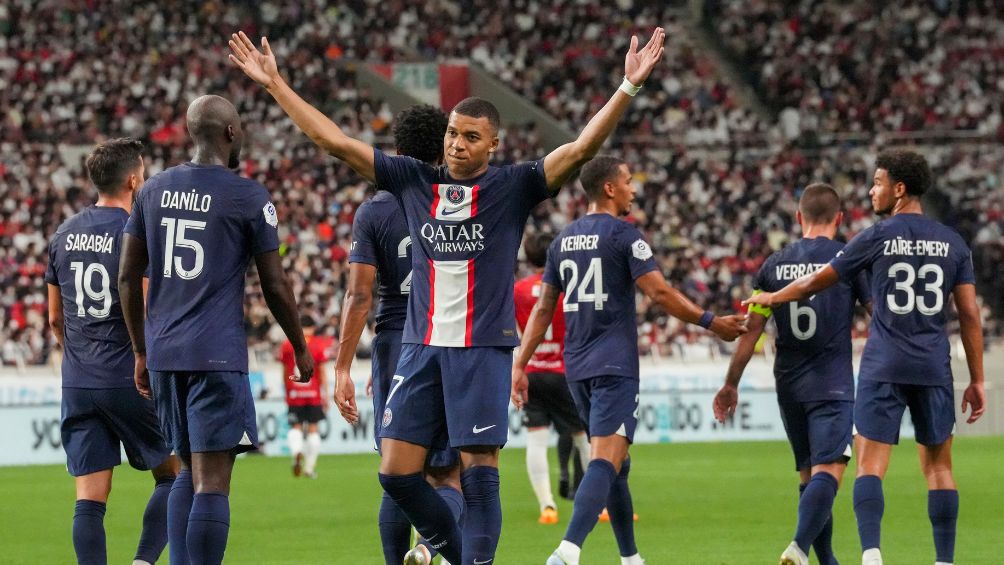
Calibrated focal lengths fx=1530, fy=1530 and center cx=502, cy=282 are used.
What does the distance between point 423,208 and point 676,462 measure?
47.8 feet

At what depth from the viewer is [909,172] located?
8797mm

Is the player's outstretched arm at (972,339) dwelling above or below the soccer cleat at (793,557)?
above

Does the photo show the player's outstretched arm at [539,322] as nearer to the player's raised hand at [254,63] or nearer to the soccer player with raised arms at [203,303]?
the soccer player with raised arms at [203,303]

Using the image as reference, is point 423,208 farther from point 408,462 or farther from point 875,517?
point 875,517

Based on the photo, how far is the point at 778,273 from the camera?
9141 mm

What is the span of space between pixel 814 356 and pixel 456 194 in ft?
10.0

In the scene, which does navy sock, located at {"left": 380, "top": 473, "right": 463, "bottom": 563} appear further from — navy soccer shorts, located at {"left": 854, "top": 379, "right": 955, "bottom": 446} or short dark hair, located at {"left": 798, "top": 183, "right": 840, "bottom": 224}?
short dark hair, located at {"left": 798, "top": 183, "right": 840, "bottom": 224}

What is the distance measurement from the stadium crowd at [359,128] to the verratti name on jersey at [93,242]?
16.0 m

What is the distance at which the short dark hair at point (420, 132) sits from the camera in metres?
8.30

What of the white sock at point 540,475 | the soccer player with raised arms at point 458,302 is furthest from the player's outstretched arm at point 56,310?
the white sock at point 540,475

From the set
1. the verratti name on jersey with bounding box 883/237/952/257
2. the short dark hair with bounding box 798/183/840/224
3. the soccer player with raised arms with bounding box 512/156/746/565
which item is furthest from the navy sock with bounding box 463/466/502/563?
the short dark hair with bounding box 798/183/840/224

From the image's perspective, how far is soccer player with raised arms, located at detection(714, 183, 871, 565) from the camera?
9.01 m

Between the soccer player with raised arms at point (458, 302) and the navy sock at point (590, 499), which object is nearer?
the soccer player with raised arms at point (458, 302)

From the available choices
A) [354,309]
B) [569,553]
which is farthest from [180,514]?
[569,553]
